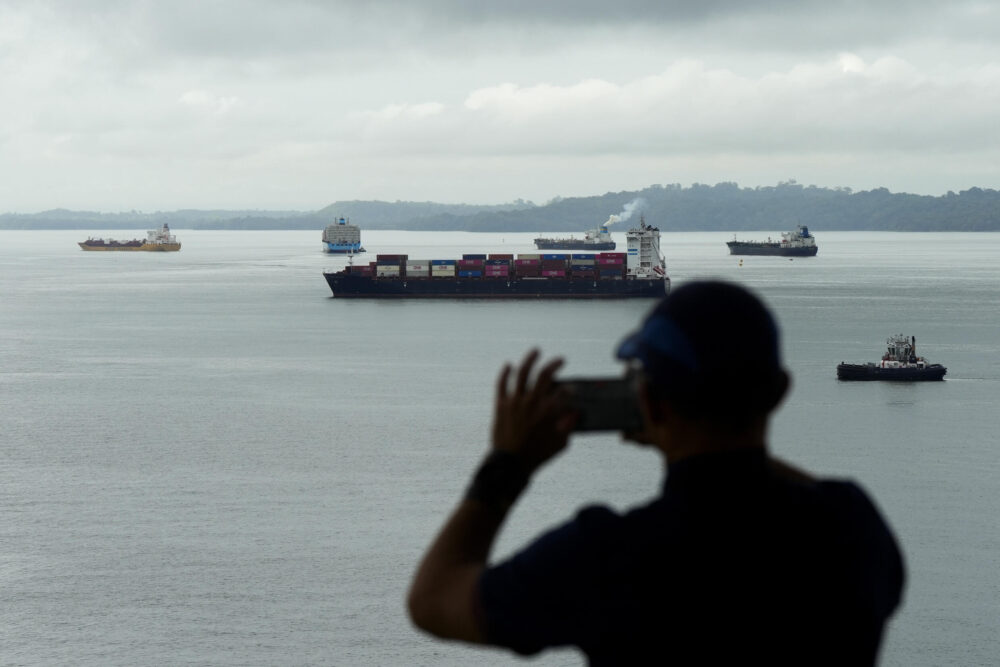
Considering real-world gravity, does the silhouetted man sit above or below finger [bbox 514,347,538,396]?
below

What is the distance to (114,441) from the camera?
4772 cm

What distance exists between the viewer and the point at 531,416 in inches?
81.1

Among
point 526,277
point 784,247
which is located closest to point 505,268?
point 526,277

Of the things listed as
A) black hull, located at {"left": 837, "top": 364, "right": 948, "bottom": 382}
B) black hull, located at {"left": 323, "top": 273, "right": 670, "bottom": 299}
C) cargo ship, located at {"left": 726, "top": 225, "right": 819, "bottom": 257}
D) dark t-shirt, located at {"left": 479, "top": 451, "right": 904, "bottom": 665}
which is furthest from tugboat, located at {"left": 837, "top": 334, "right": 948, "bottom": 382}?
cargo ship, located at {"left": 726, "top": 225, "right": 819, "bottom": 257}

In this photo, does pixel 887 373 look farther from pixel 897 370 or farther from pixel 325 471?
pixel 325 471

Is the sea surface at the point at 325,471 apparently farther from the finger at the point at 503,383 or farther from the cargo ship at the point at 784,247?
the cargo ship at the point at 784,247

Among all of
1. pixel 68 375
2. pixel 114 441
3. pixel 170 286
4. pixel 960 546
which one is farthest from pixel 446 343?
pixel 170 286

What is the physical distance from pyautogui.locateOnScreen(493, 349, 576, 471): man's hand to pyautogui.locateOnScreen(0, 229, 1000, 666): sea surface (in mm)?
312

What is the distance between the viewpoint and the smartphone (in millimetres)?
2031

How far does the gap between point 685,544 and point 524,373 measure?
376 millimetres

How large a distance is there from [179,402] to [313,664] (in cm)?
3250

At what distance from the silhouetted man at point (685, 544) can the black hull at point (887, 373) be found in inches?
2383

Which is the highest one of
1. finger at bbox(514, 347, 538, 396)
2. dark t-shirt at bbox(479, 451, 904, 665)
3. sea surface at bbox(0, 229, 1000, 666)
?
finger at bbox(514, 347, 538, 396)

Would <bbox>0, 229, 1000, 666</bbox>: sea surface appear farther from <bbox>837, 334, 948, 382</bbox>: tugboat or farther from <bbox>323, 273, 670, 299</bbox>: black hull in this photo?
<bbox>323, 273, 670, 299</bbox>: black hull
